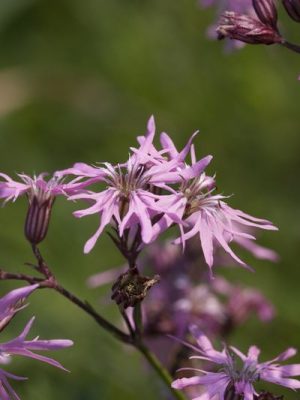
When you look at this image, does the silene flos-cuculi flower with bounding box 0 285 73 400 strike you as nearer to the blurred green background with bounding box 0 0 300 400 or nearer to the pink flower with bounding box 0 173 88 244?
the pink flower with bounding box 0 173 88 244

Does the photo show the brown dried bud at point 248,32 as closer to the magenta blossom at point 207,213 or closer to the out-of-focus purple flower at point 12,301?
the magenta blossom at point 207,213

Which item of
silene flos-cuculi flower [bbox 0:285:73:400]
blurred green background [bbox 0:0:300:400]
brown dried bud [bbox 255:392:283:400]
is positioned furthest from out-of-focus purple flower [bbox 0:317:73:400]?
blurred green background [bbox 0:0:300:400]

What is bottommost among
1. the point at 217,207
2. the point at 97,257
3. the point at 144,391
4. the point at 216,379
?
the point at 144,391

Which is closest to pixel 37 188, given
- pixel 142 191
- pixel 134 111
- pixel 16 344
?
pixel 142 191

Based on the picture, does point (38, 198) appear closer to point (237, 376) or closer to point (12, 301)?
point (12, 301)

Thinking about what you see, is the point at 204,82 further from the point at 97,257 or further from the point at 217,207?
the point at 217,207

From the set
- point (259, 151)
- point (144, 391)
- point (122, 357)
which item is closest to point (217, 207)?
point (144, 391)
